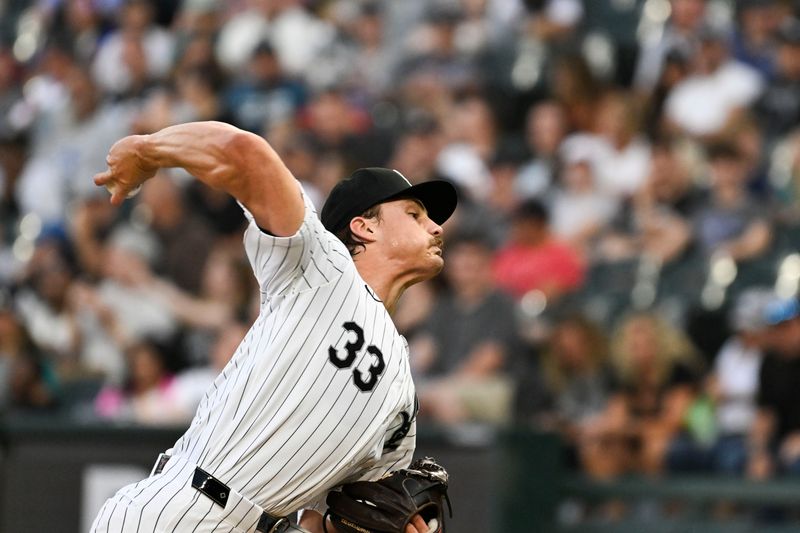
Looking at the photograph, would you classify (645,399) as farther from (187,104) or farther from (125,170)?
(187,104)

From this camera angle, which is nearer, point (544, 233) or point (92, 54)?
point (544, 233)

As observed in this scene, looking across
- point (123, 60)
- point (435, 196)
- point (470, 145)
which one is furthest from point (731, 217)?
point (123, 60)

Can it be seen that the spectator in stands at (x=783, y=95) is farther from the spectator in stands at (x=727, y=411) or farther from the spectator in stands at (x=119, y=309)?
the spectator in stands at (x=119, y=309)

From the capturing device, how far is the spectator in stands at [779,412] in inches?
265

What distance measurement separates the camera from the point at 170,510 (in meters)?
3.42

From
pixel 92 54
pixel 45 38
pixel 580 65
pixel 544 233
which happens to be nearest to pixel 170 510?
pixel 544 233

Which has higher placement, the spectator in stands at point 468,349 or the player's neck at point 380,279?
the spectator in stands at point 468,349

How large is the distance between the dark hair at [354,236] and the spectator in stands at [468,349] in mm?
3442

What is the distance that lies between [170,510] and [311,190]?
603 cm

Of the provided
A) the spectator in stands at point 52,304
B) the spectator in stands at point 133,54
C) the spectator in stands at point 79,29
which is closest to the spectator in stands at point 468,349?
the spectator in stands at point 52,304

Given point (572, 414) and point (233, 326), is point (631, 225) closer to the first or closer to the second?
point (572, 414)

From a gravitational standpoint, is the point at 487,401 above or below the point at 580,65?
below

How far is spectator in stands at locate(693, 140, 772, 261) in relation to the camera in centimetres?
795

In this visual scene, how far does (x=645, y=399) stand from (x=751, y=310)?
842mm
